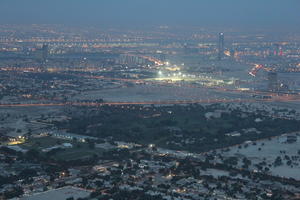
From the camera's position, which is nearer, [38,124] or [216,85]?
[38,124]

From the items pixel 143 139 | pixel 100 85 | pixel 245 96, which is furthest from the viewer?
pixel 100 85

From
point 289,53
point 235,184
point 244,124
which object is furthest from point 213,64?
point 235,184

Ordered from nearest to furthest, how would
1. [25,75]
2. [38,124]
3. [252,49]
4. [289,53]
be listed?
[38,124], [25,75], [289,53], [252,49]

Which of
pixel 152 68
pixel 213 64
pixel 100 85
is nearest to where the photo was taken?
pixel 100 85

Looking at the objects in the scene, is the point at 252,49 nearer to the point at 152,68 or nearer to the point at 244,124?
the point at 152,68

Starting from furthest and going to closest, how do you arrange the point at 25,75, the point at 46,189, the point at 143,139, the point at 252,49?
1. the point at 252,49
2. the point at 25,75
3. the point at 143,139
4. the point at 46,189

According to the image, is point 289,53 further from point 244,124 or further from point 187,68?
point 244,124

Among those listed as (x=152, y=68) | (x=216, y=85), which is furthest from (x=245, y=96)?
(x=152, y=68)

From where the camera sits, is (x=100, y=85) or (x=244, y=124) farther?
(x=100, y=85)

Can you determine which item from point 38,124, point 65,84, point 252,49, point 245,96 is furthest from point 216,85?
point 252,49
